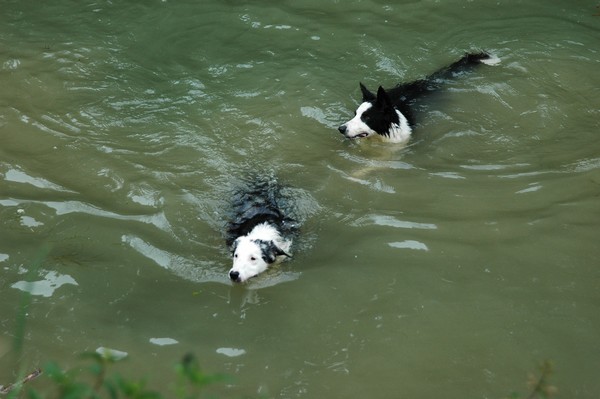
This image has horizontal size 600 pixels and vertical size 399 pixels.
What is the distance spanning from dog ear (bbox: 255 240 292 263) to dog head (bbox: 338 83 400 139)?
7.33 feet

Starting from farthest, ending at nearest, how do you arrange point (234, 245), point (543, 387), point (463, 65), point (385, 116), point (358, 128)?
point (463, 65) < point (385, 116) < point (358, 128) < point (234, 245) < point (543, 387)

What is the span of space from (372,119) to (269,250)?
2.54m

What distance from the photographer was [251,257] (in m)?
5.72

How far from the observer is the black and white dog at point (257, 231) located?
5.71 metres

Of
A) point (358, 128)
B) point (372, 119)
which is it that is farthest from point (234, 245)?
point (372, 119)

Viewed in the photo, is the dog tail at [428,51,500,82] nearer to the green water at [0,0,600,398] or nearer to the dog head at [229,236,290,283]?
the green water at [0,0,600,398]

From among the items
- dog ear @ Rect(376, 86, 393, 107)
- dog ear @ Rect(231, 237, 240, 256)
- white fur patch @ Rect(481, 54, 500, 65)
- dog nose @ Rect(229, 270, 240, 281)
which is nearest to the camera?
dog nose @ Rect(229, 270, 240, 281)

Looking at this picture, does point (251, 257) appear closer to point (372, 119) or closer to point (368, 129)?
point (368, 129)

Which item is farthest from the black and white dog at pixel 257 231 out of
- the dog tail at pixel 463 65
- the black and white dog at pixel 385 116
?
the dog tail at pixel 463 65

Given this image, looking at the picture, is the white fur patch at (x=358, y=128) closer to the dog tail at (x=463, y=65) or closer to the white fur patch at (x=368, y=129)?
the white fur patch at (x=368, y=129)

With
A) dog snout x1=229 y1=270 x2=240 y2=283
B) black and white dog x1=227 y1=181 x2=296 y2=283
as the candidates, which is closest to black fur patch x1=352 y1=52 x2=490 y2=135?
black and white dog x1=227 y1=181 x2=296 y2=283

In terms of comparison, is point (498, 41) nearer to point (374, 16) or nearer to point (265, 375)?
point (374, 16)

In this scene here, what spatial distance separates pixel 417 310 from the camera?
5.15 metres

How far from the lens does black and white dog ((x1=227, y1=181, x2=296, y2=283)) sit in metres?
5.71
